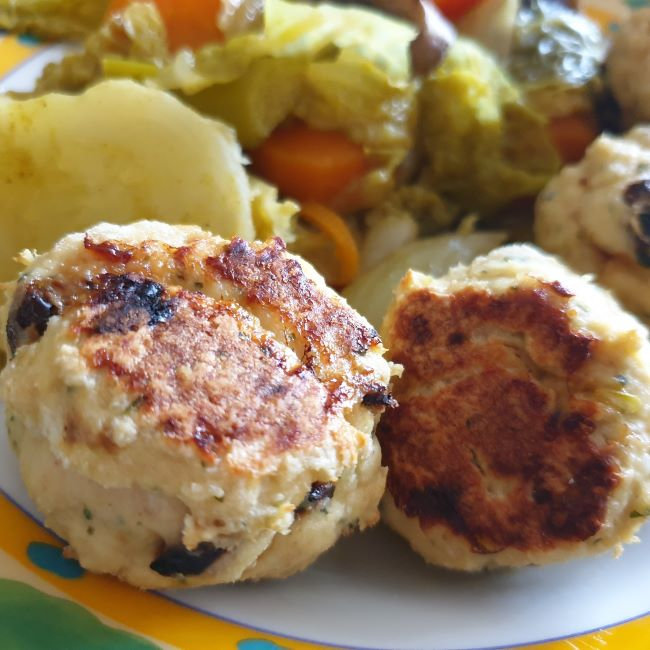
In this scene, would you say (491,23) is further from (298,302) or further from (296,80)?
(298,302)

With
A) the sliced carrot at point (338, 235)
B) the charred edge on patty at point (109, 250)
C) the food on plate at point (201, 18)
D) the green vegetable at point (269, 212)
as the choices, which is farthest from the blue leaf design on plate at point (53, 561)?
the food on plate at point (201, 18)

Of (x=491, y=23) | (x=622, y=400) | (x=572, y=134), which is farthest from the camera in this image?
(x=491, y=23)

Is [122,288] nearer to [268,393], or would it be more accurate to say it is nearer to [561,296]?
[268,393]

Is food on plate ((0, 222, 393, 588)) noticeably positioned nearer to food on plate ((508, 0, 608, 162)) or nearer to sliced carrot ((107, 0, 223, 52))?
sliced carrot ((107, 0, 223, 52))

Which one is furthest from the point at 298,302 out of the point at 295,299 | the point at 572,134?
the point at 572,134

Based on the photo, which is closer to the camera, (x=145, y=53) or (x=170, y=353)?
(x=170, y=353)

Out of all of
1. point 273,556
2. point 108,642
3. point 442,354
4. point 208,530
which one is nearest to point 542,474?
point 442,354

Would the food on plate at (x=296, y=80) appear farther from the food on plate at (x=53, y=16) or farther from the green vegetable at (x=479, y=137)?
the food on plate at (x=53, y=16)
